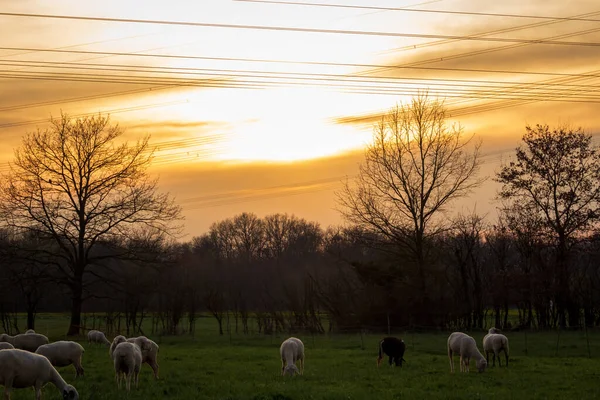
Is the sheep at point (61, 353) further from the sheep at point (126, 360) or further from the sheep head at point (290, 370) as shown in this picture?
the sheep head at point (290, 370)

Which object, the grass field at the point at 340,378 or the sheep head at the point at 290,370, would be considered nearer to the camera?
the grass field at the point at 340,378

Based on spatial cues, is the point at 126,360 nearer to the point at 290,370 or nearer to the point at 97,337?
the point at 290,370

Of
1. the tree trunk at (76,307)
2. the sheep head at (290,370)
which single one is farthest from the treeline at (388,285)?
the sheep head at (290,370)

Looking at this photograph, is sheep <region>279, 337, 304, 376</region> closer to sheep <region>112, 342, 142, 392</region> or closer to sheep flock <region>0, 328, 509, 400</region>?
sheep flock <region>0, 328, 509, 400</region>

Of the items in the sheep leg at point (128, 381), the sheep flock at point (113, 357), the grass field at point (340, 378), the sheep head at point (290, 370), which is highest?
the sheep flock at point (113, 357)

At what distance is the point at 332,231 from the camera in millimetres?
120062

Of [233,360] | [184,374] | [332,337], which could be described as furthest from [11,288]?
[184,374]

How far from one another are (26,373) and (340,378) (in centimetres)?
983

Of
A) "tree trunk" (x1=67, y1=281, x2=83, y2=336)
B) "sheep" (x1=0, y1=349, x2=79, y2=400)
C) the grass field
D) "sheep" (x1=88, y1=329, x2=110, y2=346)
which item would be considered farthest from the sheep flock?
"tree trunk" (x1=67, y1=281, x2=83, y2=336)

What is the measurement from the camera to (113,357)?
64.4 ft

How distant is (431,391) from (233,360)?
12.4 m

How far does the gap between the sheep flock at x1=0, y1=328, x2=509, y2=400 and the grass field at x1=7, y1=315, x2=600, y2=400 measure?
51 centimetres

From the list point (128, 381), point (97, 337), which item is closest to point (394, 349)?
point (128, 381)

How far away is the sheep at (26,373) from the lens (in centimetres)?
1566
